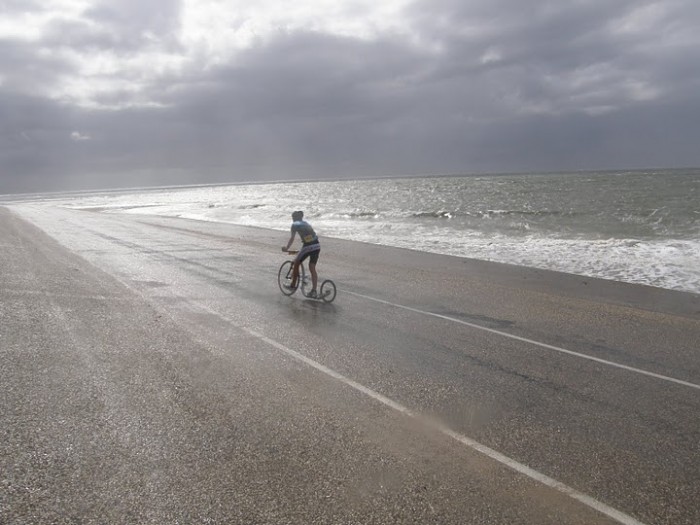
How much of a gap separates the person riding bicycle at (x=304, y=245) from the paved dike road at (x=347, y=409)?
1.87 feet

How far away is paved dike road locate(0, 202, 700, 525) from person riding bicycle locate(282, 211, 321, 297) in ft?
1.87

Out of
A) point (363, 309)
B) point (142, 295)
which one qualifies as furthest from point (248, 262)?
point (363, 309)

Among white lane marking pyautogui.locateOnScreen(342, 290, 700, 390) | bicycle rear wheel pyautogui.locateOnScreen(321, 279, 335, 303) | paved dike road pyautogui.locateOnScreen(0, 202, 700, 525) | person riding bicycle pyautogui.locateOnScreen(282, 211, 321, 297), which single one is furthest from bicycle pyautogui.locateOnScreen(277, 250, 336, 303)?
white lane marking pyautogui.locateOnScreen(342, 290, 700, 390)

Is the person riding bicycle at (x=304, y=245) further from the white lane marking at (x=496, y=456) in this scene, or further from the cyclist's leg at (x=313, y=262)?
the white lane marking at (x=496, y=456)

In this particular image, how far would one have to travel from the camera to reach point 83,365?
720 cm

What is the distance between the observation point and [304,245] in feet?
37.6

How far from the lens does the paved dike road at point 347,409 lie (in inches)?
161

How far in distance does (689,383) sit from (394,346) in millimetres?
3977

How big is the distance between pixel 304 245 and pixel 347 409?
612 cm

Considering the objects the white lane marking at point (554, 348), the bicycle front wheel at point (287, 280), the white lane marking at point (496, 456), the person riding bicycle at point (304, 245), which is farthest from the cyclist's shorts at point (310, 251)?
the white lane marking at point (496, 456)

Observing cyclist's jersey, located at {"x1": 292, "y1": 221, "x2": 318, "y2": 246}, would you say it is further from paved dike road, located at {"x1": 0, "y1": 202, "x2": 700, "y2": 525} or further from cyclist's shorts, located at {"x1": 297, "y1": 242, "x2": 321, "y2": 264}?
paved dike road, located at {"x1": 0, "y1": 202, "x2": 700, "y2": 525}

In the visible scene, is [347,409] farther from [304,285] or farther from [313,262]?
[304,285]

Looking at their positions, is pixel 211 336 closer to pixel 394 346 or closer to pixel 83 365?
pixel 83 365

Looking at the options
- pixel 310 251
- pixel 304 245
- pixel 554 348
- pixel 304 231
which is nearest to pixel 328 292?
pixel 310 251
